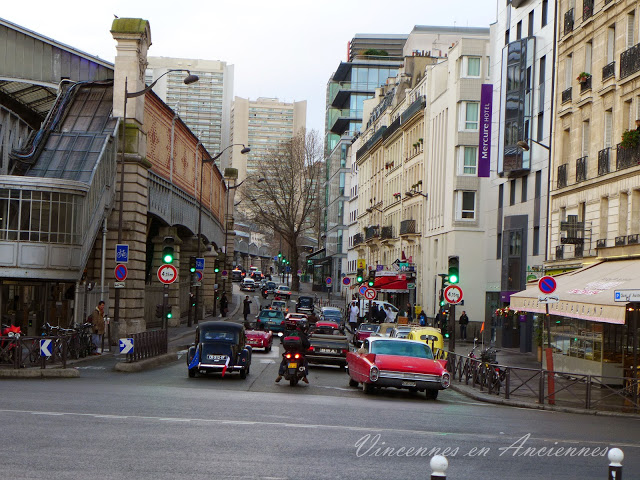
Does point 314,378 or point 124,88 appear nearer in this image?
point 314,378

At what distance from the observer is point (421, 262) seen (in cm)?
7344

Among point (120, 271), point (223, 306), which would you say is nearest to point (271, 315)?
point (120, 271)

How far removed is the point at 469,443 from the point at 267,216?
99.4m

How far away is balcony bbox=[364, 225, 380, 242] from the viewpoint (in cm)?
9094

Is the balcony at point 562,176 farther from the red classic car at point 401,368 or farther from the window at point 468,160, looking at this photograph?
the window at point 468,160

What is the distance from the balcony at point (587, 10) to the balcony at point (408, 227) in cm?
3910

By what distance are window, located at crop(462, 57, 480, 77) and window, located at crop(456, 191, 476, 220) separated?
24.2 feet

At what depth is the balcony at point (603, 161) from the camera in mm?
34131

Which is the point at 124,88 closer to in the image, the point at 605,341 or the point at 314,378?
the point at 314,378

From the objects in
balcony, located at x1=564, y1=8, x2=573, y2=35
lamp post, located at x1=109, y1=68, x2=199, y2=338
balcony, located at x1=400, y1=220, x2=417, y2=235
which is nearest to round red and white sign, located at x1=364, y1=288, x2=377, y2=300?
lamp post, located at x1=109, y1=68, x2=199, y2=338

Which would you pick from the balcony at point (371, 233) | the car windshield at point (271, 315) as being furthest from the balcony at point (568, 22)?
the balcony at point (371, 233)

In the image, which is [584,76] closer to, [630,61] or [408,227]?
[630,61]

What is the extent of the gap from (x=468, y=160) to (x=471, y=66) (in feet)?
19.2

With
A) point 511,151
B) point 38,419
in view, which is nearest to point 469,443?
point 38,419
